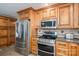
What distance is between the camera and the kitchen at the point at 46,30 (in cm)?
171

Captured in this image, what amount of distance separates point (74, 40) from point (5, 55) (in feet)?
3.59

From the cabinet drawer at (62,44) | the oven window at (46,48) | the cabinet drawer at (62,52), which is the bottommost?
the cabinet drawer at (62,52)

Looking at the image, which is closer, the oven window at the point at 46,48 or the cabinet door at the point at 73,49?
the cabinet door at the point at 73,49

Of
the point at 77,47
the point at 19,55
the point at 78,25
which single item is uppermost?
the point at 78,25

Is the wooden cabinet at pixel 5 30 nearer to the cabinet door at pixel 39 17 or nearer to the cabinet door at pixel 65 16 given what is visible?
the cabinet door at pixel 39 17

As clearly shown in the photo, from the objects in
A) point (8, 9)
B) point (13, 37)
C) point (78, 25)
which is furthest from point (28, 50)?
point (78, 25)

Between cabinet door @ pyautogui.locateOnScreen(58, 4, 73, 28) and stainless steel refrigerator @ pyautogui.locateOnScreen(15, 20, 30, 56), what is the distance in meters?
0.51

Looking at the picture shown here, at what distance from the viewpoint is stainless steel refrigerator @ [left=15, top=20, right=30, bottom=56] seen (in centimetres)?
181

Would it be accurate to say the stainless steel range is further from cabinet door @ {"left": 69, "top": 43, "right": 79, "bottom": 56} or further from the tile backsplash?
cabinet door @ {"left": 69, "top": 43, "right": 79, "bottom": 56}

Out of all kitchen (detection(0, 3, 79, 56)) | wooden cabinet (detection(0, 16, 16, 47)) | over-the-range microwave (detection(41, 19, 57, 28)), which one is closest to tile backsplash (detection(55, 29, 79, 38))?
kitchen (detection(0, 3, 79, 56))

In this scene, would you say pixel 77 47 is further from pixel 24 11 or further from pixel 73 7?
pixel 24 11

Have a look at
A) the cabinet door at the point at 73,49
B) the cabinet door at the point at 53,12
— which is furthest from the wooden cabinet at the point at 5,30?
the cabinet door at the point at 73,49

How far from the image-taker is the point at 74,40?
169cm

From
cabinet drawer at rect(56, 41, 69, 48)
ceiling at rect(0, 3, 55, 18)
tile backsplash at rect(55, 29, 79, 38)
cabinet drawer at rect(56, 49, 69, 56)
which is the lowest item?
cabinet drawer at rect(56, 49, 69, 56)
